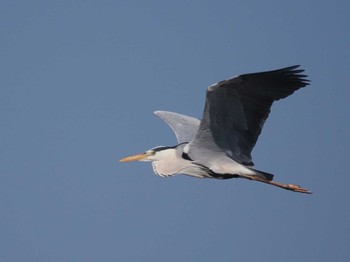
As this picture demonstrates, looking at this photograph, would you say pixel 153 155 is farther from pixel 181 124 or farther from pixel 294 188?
pixel 294 188

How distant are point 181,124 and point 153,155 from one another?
119 cm

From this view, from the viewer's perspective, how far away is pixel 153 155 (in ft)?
39.5

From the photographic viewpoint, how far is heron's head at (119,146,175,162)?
1168 centimetres

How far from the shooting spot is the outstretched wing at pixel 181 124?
12.6 metres

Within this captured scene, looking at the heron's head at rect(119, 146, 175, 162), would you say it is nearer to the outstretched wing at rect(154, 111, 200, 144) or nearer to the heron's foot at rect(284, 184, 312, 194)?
the outstretched wing at rect(154, 111, 200, 144)

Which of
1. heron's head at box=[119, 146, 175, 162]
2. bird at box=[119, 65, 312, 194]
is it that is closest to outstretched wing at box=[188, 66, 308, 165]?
bird at box=[119, 65, 312, 194]

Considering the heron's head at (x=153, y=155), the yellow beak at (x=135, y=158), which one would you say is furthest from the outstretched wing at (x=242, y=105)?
the yellow beak at (x=135, y=158)

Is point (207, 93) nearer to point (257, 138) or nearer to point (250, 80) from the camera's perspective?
point (250, 80)

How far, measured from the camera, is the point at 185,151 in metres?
11.0

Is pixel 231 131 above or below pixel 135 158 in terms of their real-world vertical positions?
above

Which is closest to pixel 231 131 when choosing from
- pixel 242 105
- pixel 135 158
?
pixel 242 105

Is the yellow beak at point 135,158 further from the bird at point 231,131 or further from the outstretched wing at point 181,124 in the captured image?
the outstretched wing at point 181,124

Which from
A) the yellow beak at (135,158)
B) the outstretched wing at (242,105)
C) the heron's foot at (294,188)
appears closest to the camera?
the outstretched wing at (242,105)

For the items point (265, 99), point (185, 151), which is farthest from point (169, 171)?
point (265, 99)
